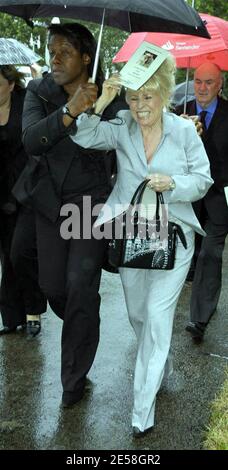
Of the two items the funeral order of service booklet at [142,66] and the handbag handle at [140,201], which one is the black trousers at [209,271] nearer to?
the handbag handle at [140,201]

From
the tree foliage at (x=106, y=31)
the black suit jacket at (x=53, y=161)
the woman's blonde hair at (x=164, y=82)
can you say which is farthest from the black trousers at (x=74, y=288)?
the tree foliage at (x=106, y=31)

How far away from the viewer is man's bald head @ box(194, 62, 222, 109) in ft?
16.8

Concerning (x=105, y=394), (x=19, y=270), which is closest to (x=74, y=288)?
(x=105, y=394)

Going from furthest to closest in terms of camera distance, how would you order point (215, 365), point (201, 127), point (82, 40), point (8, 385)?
point (201, 127) < point (215, 365) < point (8, 385) < point (82, 40)

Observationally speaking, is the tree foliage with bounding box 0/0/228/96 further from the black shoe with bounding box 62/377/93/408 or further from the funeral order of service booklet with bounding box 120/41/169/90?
the black shoe with bounding box 62/377/93/408

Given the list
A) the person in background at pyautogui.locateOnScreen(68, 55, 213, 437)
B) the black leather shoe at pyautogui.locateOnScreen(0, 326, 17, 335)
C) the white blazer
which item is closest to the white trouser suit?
the person in background at pyautogui.locateOnScreen(68, 55, 213, 437)

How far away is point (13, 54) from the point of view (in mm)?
4418

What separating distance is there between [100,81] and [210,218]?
5.34 feet

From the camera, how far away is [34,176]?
3932 millimetres

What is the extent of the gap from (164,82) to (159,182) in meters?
0.58

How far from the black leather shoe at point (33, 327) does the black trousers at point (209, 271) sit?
117cm

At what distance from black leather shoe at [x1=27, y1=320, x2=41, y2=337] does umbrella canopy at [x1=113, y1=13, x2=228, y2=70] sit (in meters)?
2.28

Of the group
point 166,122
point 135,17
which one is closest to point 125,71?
point 166,122

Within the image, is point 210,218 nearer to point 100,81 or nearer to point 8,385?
point 100,81
